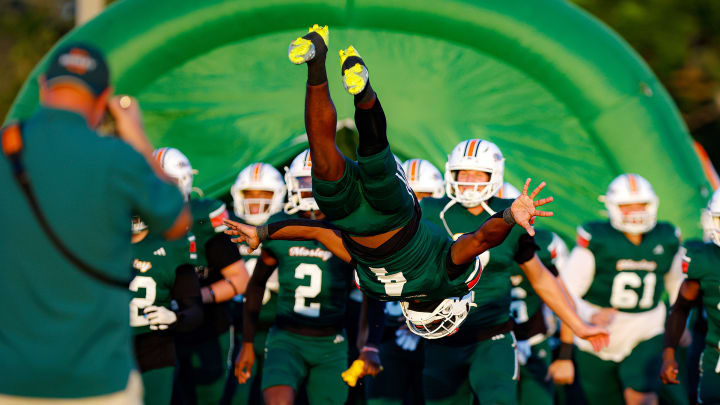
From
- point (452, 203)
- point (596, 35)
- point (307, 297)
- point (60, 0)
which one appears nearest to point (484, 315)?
point (452, 203)

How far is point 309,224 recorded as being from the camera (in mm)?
4633

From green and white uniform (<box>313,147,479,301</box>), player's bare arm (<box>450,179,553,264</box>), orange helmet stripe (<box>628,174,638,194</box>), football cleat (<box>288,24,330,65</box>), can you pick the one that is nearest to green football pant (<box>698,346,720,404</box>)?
orange helmet stripe (<box>628,174,638,194</box>)

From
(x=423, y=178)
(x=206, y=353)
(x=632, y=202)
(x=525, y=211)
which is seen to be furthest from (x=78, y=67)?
(x=632, y=202)

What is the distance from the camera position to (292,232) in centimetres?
460

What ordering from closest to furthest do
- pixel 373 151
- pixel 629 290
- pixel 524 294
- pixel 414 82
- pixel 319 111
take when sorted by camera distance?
pixel 319 111 → pixel 373 151 → pixel 524 294 → pixel 629 290 → pixel 414 82

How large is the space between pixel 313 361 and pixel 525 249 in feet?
5.02

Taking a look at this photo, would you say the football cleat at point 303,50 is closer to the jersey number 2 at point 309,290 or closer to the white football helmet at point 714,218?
the jersey number 2 at point 309,290

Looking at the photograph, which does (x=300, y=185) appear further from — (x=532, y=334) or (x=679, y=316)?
(x=679, y=316)

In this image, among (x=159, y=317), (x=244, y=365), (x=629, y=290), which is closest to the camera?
(x=159, y=317)

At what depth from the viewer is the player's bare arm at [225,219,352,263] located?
179 inches

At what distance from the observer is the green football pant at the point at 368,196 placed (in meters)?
3.82

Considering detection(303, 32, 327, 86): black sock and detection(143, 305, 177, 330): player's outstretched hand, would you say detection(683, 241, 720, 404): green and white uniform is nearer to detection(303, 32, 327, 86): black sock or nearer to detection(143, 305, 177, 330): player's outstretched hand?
detection(303, 32, 327, 86): black sock

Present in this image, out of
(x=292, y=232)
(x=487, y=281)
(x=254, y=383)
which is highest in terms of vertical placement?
(x=292, y=232)

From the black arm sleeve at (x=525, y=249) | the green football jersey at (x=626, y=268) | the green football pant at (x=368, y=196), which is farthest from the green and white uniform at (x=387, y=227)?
the green football jersey at (x=626, y=268)
